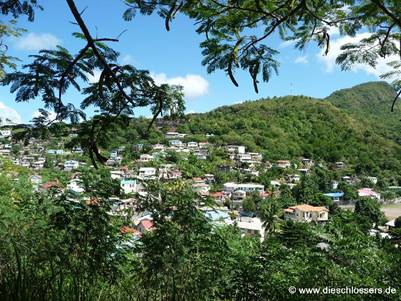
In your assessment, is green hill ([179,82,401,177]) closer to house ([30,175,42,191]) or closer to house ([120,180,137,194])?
house ([30,175,42,191])

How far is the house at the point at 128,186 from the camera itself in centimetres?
247

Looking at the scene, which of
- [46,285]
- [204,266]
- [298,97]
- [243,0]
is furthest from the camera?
[298,97]

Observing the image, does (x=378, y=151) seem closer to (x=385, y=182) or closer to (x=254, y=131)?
(x=385, y=182)

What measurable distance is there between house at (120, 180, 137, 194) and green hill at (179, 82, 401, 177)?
43.3 meters

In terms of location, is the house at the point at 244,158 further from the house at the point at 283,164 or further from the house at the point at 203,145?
the house at the point at 203,145

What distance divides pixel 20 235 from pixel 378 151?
5389 cm

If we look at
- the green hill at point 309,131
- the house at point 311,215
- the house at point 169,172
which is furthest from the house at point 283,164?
the house at point 169,172

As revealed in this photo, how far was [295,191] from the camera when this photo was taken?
31.1 metres

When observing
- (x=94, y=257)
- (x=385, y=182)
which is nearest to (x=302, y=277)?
(x=94, y=257)

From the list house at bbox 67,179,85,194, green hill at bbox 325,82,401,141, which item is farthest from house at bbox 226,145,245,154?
house at bbox 67,179,85,194

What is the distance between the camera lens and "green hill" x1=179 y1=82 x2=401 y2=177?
169 ft

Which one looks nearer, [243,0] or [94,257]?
[243,0]

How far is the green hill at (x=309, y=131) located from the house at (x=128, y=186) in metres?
43.3

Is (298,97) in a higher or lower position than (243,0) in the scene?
higher
